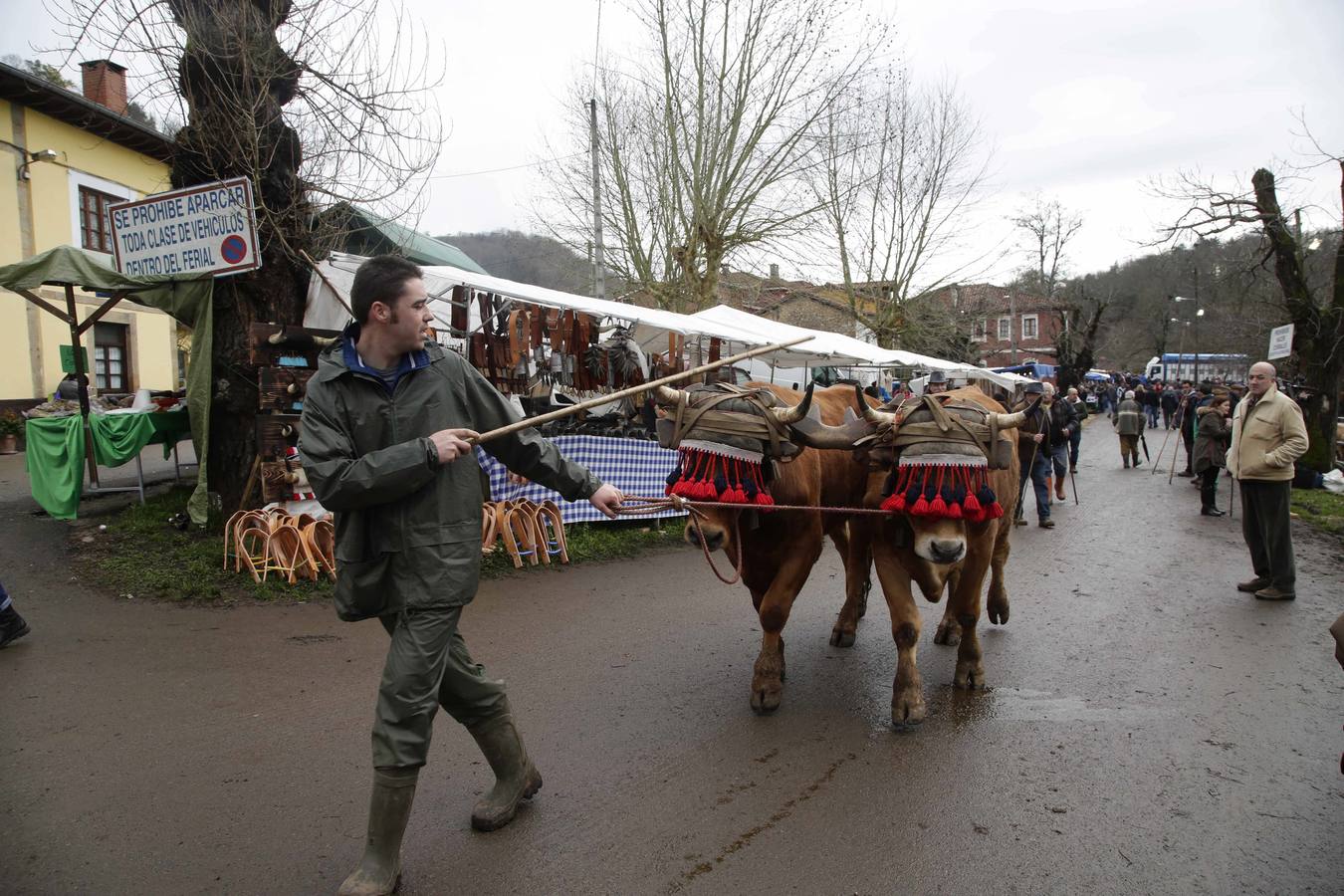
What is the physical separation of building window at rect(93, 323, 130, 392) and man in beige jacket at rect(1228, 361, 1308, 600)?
23.2 meters

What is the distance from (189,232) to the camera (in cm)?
741

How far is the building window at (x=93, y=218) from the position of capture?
62.8ft

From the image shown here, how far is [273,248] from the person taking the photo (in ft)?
25.8

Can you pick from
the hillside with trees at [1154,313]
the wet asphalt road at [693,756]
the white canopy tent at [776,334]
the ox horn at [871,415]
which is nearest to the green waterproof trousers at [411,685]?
the wet asphalt road at [693,756]

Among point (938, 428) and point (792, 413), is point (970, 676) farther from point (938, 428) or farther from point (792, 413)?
point (792, 413)

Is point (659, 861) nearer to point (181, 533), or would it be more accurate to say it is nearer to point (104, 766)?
point (104, 766)

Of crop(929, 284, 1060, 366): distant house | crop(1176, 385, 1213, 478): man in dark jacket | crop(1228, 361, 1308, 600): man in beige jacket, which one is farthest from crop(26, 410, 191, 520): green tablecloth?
crop(929, 284, 1060, 366): distant house

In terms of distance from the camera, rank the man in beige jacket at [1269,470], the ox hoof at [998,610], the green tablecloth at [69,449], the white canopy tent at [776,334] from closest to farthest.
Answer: the ox hoof at [998,610] → the man in beige jacket at [1269,470] → the green tablecloth at [69,449] → the white canopy tent at [776,334]

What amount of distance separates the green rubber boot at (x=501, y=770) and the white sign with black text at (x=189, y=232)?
231 inches

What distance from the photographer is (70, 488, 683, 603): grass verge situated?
648 centimetres

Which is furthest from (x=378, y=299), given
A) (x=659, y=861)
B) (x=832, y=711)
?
(x=832, y=711)

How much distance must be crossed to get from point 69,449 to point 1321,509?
16424mm

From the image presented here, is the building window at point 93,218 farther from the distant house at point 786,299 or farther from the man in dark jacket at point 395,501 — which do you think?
the man in dark jacket at point 395,501

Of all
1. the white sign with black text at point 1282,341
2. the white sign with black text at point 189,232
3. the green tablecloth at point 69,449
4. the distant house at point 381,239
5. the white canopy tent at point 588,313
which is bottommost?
the green tablecloth at point 69,449
